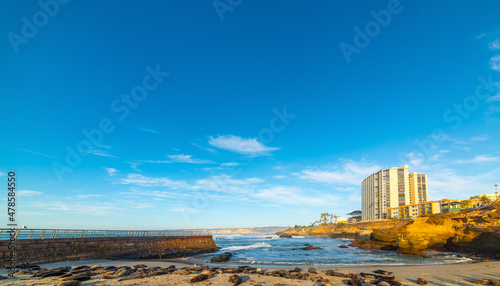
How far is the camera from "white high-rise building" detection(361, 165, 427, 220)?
6239 inches

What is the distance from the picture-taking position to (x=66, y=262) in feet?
83.7

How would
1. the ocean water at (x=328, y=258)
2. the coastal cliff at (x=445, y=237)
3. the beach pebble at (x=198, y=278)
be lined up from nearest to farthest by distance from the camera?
the beach pebble at (x=198, y=278)
the ocean water at (x=328, y=258)
the coastal cliff at (x=445, y=237)

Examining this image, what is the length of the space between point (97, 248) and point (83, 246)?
6.59 feet

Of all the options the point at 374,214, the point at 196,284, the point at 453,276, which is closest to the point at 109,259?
the point at 196,284

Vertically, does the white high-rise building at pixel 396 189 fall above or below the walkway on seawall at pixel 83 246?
above

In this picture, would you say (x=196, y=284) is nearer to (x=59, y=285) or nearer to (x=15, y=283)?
(x=59, y=285)

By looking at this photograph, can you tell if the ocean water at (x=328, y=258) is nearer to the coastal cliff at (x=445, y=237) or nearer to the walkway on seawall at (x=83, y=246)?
the coastal cliff at (x=445, y=237)

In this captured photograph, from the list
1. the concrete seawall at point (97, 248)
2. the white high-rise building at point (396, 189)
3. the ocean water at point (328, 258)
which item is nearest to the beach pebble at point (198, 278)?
the ocean water at point (328, 258)

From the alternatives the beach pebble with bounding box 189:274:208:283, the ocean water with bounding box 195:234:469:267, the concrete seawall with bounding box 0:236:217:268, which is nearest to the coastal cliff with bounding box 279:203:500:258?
the ocean water with bounding box 195:234:469:267

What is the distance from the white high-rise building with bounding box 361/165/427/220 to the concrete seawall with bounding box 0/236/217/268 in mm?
147830

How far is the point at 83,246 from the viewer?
28812mm

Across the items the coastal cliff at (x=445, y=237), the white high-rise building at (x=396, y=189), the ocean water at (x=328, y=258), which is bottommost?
the ocean water at (x=328, y=258)

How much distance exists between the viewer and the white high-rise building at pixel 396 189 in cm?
15846

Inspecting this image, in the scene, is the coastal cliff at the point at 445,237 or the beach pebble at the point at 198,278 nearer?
the beach pebble at the point at 198,278
